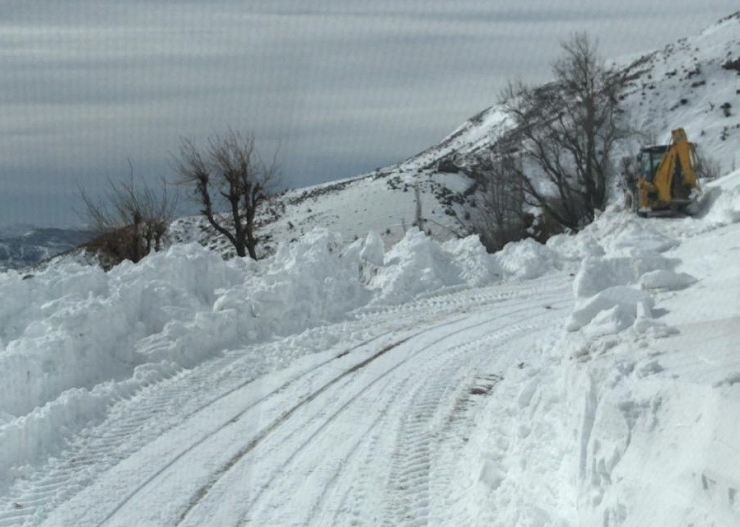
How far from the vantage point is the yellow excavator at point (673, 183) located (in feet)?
90.8

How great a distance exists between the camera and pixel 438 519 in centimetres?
778

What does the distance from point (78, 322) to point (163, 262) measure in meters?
4.22

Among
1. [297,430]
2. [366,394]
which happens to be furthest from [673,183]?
[297,430]

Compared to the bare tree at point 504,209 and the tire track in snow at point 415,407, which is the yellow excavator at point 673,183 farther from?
the tire track in snow at point 415,407

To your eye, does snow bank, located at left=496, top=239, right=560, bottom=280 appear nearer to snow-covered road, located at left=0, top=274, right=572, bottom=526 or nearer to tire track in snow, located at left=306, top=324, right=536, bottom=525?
tire track in snow, located at left=306, top=324, right=536, bottom=525

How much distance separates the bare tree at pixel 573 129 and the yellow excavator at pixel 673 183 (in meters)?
9.17

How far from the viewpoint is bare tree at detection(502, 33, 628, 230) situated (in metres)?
38.4

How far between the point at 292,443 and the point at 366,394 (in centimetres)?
203

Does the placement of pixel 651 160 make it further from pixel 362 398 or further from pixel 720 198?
pixel 362 398

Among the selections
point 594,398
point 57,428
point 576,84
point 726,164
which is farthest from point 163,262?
point 726,164

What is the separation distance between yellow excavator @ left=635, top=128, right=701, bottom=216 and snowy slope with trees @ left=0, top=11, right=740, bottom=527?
8574 millimetres

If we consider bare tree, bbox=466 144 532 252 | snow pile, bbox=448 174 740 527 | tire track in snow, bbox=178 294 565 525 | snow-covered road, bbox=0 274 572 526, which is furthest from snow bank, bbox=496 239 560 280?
bare tree, bbox=466 144 532 252

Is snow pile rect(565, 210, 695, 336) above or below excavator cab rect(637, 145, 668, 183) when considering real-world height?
below

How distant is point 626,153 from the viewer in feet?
188
